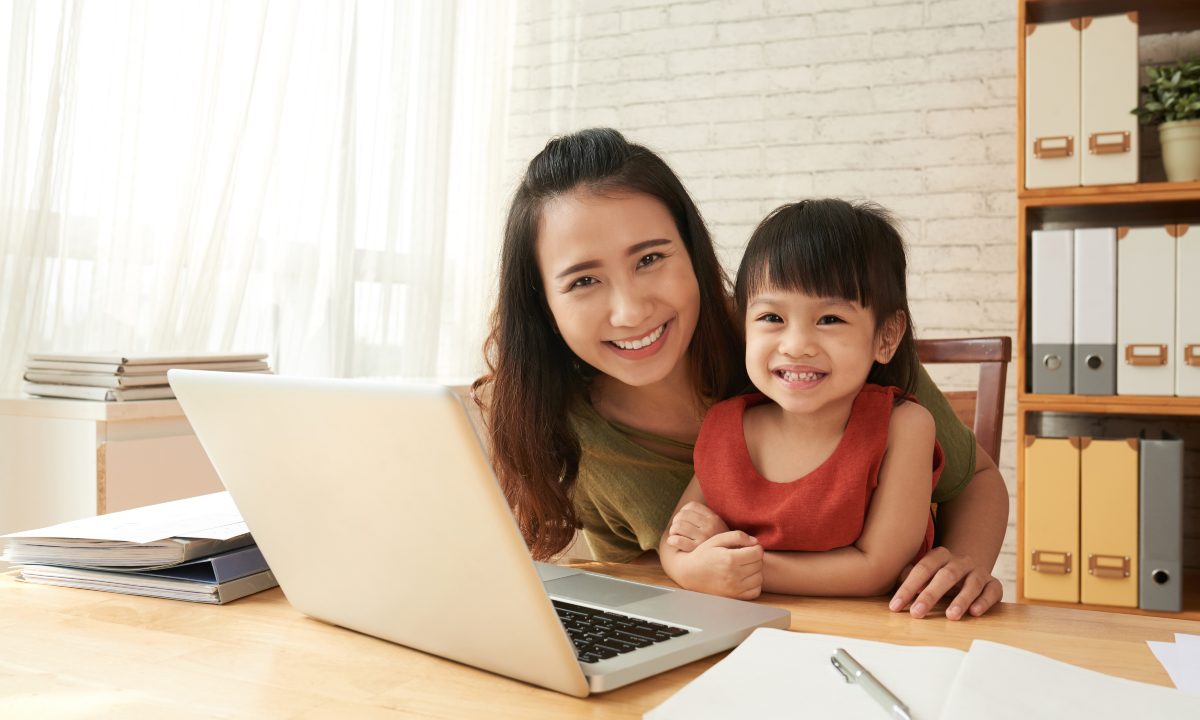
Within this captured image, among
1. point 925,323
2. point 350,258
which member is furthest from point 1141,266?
point 350,258

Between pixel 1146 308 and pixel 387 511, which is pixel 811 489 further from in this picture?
pixel 1146 308

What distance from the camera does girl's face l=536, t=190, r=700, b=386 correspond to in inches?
43.4

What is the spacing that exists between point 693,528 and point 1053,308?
1.68 m

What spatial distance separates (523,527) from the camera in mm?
1181

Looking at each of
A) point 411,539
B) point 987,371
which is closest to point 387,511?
point 411,539

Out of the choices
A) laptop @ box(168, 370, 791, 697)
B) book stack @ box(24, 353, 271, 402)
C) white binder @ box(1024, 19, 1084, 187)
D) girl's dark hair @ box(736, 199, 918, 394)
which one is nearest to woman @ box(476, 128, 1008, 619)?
girl's dark hair @ box(736, 199, 918, 394)

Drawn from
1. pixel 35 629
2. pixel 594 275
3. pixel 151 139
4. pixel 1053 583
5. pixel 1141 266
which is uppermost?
pixel 151 139

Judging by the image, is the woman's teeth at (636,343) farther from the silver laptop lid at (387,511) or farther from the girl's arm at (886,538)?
the silver laptop lid at (387,511)

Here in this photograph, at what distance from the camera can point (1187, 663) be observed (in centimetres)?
65

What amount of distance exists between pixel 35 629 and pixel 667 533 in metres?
0.55

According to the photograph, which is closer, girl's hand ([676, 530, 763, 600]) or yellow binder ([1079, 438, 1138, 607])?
girl's hand ([676, 530, 763, 600])

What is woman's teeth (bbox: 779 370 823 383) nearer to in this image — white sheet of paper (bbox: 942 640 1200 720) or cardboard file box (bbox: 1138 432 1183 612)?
white sheet of paper (bbox: 942 640 1200 720)

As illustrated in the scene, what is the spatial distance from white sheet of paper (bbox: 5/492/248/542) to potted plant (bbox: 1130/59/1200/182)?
215 cm

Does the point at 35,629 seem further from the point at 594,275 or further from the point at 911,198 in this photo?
the point at 911,198
